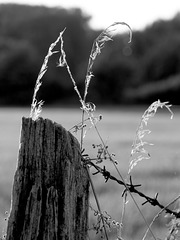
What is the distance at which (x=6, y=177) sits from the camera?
21.1 feet

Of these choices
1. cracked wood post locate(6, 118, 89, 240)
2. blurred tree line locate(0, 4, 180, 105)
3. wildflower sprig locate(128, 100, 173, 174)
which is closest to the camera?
cracked wood post locate(6, 118, 89, 240)

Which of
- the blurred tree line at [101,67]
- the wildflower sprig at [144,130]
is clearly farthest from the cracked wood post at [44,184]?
the blurred tree line at [101,67]

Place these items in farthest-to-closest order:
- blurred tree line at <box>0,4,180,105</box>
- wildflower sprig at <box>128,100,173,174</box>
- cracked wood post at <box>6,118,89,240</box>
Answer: blurred tree line at <box>0,4,180,105</box> < wildflower sprig at <box>128,100,173,174</box> < cracked wood post at <box>6,118,89,240</box>

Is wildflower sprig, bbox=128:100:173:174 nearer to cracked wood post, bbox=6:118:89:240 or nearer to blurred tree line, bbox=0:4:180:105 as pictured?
cracked wood post, bbox=6:118:89:240

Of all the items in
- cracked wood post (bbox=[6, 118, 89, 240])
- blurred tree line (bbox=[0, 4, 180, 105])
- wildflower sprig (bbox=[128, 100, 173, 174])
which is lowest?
cracked wood post (bbox=[6, 118, 89, 240])

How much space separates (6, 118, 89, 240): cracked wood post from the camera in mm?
1723

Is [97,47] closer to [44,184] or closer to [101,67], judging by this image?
[44,184]

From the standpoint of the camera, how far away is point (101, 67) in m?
41.4

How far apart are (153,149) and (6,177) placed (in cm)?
515

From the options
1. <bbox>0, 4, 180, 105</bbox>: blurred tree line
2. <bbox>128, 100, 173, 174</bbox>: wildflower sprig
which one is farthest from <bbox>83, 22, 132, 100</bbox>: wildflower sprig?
<bbox>0, 4, 180, 105</bbox>: blurred tree line

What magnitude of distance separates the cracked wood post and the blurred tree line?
35452 millimetres

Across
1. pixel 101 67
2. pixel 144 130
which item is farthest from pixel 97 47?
pixel 101 67

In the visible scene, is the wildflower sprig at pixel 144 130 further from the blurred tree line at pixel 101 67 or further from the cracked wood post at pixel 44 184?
the blurred tree line at pixel 101 67

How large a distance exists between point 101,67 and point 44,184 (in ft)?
131
